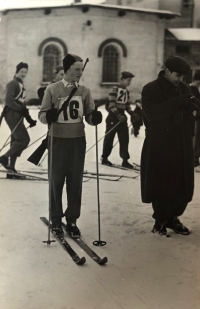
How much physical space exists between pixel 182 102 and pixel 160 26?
1.20 metres

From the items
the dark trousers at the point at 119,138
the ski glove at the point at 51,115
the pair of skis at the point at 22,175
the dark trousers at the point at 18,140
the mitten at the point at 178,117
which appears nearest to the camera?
the ski glove at the point at 51,115

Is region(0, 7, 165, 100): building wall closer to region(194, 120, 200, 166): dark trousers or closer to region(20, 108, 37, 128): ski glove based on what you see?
region(20, 108, 37, 128): ski glove

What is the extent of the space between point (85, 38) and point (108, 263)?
86.5 inches

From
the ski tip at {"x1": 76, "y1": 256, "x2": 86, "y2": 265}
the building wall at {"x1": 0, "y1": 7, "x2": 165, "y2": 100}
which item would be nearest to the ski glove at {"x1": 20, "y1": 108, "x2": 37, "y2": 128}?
the building wall at {"x1": 0, "y1": 7, "x2": 165, "y2": 100}

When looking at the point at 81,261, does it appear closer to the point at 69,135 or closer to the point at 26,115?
the point at 69,135

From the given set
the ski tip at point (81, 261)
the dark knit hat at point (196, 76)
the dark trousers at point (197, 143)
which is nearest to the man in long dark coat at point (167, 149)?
the ski tip at point (81, 261)

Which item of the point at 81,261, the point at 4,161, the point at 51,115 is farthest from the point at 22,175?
the point at 81,261

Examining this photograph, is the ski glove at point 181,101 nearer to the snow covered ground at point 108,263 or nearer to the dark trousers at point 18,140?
the snow covered ground at point 108,263

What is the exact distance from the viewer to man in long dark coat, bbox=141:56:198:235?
2738mm

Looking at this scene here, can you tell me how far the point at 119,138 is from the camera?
4.80 m

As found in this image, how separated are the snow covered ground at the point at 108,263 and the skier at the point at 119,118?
1.07 metres

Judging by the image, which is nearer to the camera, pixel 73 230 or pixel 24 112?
pixel 73 230

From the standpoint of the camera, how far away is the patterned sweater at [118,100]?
4.65m

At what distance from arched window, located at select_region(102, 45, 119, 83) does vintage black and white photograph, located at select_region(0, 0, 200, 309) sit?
Result: 0.04 meters
